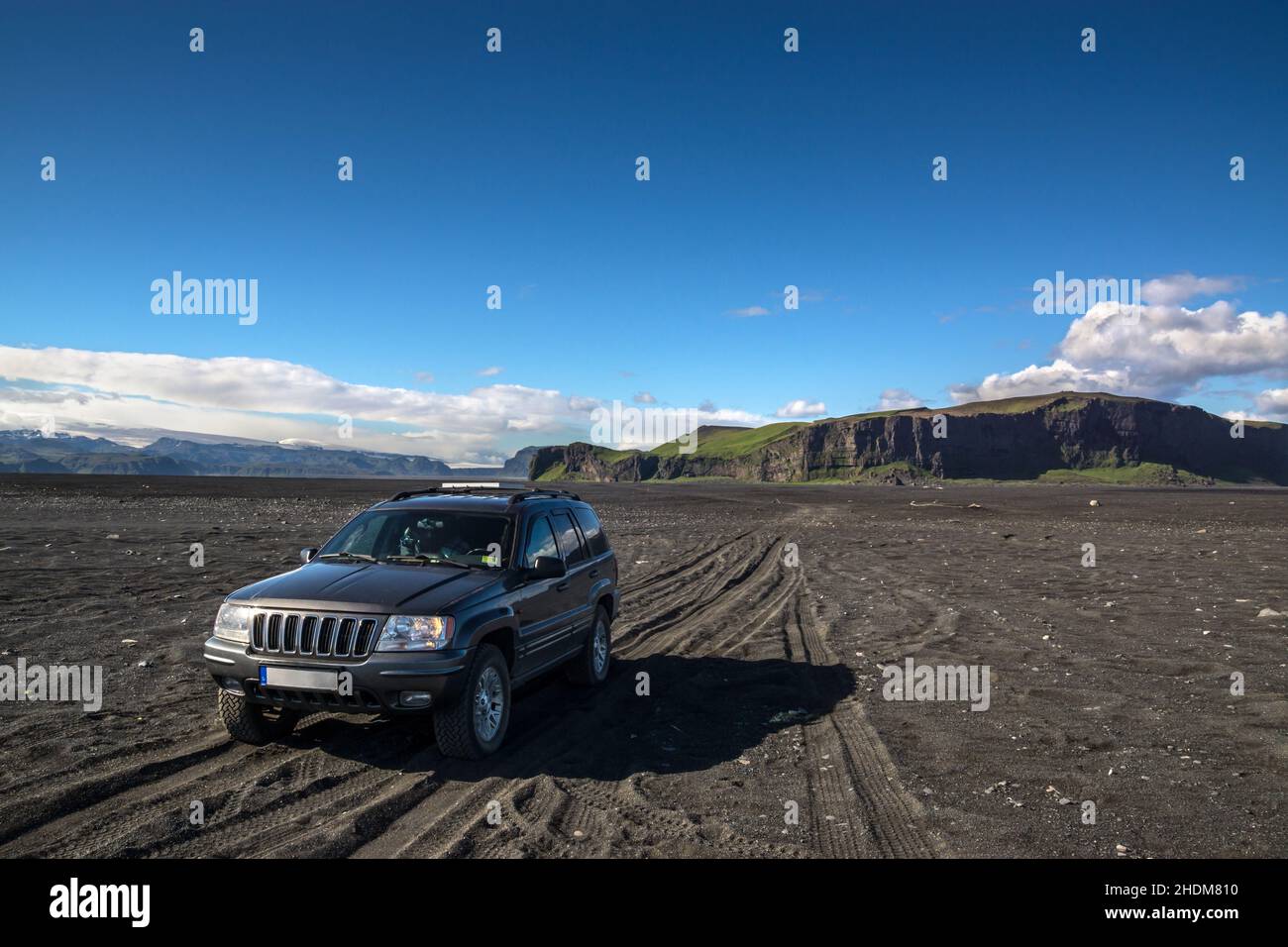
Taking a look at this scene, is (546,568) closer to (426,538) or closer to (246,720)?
(426,538)

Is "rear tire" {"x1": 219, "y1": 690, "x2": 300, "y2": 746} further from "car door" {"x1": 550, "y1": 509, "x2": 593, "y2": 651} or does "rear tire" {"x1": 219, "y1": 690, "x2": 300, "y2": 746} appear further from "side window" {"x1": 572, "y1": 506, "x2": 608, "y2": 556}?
"side window" {"x1": 572, "y1": 506, "x2": 608, "y2": 556}

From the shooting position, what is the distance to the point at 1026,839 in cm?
484

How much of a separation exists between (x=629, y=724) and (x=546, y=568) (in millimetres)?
1732

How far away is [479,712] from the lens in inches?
240

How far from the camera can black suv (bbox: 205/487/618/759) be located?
5645mm

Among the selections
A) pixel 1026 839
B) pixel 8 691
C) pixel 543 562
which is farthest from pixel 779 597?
pixel 8 691

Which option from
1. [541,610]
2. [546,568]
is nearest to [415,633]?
[546,568]

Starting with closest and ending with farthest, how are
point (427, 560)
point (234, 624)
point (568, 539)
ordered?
point (234, 624)
point (427, 560)
point (568, 539)

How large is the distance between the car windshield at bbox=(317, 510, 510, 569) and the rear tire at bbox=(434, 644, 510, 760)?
105 centimetres

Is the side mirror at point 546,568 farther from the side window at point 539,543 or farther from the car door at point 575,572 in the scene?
the car door at point 575,572

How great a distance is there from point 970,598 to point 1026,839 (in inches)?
417

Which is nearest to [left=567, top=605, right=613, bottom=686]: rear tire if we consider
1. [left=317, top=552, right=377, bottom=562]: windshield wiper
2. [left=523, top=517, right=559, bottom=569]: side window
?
[left=523, top=517, right=559, bottom=569]: side window

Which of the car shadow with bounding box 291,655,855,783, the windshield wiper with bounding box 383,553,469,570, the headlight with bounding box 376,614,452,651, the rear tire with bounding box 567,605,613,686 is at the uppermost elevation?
the windshield wiper with bounding box 383,553,469,570

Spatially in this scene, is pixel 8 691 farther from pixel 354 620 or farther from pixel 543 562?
pixel 543 562
